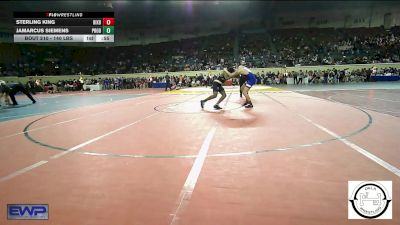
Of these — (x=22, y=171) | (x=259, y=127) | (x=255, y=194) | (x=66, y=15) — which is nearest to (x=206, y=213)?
(x=255, y=194)

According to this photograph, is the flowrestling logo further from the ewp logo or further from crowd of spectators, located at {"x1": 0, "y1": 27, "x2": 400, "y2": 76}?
crowd of spectators, located at {"x1": 0, "y1": 27, "x2": 400, "y2": 76}

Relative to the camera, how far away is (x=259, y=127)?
7.33m

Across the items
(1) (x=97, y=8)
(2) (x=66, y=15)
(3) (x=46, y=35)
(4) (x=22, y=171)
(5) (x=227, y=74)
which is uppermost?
(1) (x=97, y=8)

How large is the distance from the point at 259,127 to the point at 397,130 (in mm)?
3090

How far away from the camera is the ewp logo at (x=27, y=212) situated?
10.0 ft

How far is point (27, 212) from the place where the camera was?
3164 mm

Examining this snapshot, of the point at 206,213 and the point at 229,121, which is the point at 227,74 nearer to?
A: the point at 229,121
